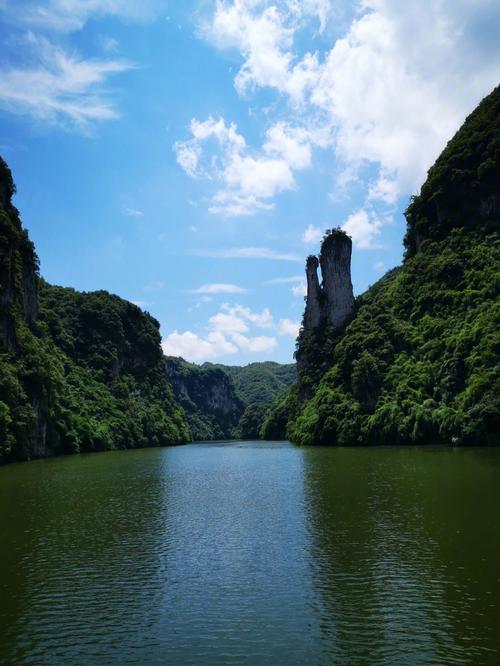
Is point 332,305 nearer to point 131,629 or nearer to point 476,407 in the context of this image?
point 476,407

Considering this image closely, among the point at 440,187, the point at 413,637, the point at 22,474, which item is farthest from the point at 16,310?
the point at 440,187

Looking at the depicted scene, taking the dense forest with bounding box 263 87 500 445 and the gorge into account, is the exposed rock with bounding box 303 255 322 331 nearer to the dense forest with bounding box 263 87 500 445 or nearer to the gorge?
the gorge

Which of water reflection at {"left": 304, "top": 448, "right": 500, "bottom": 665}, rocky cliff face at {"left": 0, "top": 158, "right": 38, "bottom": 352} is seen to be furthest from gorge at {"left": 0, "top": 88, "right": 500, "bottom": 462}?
water reflection at {"left": 304, "top": 448, "right": 500, "bottom": 665}

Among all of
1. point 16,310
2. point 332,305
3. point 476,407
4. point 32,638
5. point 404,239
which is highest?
point 404,239

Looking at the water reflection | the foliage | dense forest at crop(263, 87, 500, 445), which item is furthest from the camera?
the foliage

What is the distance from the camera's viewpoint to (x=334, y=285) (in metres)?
116

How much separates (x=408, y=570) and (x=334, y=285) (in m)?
101

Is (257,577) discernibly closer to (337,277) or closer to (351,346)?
(351,346)

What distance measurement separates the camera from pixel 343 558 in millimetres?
18422

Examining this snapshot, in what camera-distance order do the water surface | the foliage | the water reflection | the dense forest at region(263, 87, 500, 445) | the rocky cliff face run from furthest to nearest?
the foliage < the dense forest at region(263, 87, 500, 445) < the rocky cliff face < the water surface < the water reflection

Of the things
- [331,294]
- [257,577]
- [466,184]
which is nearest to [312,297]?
[331,294]

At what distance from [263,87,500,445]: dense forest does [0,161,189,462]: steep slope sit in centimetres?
3586

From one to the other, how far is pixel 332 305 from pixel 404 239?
19266 millimetres

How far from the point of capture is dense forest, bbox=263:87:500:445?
67562mm
